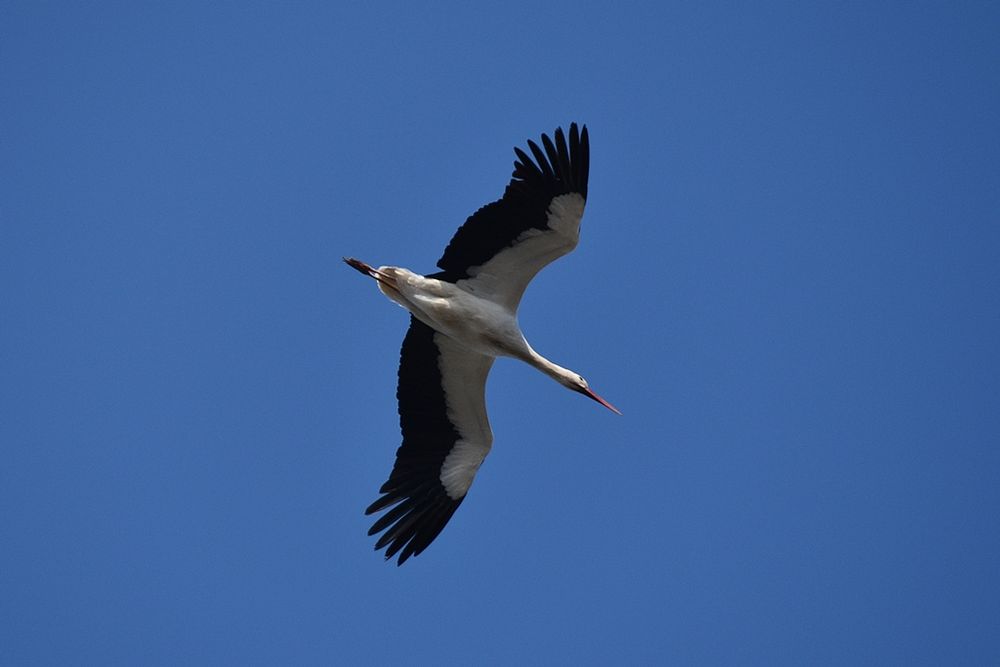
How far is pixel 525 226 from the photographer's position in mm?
11227

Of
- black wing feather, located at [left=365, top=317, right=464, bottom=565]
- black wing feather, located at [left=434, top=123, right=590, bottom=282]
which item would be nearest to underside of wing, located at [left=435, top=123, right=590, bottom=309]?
black wing feather, located at [left=434, top=123, right=590, bottom=282]

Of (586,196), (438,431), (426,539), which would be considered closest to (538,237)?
(586,196)

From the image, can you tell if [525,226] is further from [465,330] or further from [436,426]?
[436,426]

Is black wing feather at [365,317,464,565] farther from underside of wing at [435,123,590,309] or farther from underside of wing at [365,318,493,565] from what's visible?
underside of wing at [435,123,590,309]

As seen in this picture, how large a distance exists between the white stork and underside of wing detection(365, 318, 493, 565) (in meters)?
0.01

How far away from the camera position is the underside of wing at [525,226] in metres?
11.0

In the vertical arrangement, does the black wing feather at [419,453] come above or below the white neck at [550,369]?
below

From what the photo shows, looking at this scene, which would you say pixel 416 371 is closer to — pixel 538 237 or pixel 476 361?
pixel 476 361

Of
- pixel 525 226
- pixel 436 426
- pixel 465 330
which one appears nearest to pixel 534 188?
pixel 525 226

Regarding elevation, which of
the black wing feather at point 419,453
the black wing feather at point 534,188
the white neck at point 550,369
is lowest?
the black wing feather at point 419,453

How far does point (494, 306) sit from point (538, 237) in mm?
886

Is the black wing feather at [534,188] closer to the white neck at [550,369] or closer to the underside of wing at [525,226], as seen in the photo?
the underside of wing at [525,226]

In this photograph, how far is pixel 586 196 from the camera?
36.3 feet

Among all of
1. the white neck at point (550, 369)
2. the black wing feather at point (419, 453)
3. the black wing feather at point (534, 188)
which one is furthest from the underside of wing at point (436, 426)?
the black wing feather at point (534, 188)
